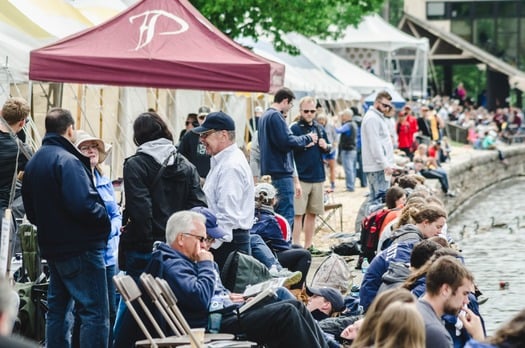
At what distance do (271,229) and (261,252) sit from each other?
35.7 inches

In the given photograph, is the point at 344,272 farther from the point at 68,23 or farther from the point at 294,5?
the point at 294,5

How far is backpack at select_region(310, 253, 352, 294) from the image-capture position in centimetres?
1182

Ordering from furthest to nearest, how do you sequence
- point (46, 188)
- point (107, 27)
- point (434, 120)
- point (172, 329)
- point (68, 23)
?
point (434, 120)
point (68, 23)
point (107, 27)
point (46, 188)
point (172, 329)

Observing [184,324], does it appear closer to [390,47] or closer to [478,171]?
[478,171]

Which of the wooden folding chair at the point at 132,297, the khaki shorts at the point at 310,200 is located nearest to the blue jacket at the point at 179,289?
the wooden folding chair at the point at 132,297

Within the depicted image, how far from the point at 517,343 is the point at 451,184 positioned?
90.9ft

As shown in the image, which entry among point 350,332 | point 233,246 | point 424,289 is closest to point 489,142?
point 233,246

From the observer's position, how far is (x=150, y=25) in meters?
12.9

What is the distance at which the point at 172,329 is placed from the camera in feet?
26.8

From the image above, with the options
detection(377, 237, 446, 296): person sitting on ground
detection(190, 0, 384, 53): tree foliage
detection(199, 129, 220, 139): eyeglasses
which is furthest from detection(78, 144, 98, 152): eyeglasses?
detection(190, 0, 384, 53): tree foliage

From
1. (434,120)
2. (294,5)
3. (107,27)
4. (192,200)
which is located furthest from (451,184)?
(192,200)

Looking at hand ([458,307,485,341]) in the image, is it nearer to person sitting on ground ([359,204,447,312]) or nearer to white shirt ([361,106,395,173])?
person sitting on ground ([359,204,447,312])

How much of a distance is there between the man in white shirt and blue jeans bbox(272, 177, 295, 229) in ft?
13.5

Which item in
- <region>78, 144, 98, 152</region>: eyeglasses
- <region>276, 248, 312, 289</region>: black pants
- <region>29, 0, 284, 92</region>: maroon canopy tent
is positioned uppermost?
<region>29, 0, 284, 92</region>: maroon canopy tent
